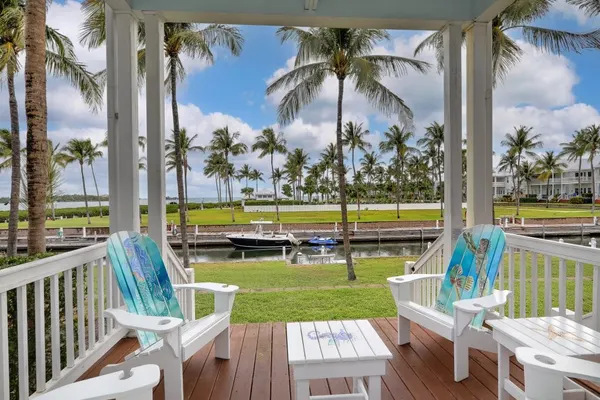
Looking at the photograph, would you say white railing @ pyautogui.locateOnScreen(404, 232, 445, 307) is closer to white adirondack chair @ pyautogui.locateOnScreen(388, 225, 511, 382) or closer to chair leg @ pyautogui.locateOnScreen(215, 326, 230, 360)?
white adirondack chair @ pyautogui.locateOnScreen(388, 225, 511, 382)

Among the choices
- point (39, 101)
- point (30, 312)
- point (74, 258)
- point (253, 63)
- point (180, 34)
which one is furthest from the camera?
point (253, 63)

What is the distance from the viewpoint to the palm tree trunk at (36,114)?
4301 mm

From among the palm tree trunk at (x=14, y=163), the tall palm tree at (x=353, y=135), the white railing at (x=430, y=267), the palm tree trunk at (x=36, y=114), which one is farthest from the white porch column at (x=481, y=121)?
the tall palm tree at (x=353, y=135)

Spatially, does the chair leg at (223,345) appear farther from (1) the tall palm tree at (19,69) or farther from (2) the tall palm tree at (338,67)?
(2) the tall palm tree at (338,67)

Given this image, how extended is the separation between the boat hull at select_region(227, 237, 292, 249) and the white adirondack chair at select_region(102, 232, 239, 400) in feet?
54.4

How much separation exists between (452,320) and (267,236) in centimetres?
1747

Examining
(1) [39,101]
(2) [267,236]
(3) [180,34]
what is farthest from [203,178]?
(1) [39,101]

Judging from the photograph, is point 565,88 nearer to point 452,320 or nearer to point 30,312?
point 452,320

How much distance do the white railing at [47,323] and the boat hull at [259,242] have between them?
1608 centimetres

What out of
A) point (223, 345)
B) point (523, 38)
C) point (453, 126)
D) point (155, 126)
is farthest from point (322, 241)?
point (223, 345)

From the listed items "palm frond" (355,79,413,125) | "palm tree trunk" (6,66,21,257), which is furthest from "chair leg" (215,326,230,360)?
"palm frond" (355,79,413,125)

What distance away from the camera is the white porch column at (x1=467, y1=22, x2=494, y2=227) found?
318cm

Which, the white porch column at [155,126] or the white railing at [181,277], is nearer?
the white porch column at [155,126]

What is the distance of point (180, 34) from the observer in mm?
8789
